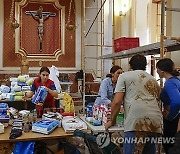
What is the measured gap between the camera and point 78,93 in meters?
7.62

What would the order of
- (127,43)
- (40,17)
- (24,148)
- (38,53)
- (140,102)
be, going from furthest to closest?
(38,53)
(40,17)
(127,43)
(24,148)
(140,102)

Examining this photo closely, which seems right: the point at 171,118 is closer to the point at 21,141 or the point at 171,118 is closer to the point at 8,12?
the point at 21,141

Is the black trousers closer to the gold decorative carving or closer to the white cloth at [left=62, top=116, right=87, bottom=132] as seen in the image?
the white cloth at [left=62, top=116, right=87, bottom=132]

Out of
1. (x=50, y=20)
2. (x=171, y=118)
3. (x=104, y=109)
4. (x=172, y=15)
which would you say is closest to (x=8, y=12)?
(x=50, y=20)

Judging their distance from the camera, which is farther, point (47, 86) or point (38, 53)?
point (38, 53)

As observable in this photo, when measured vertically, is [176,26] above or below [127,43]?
above

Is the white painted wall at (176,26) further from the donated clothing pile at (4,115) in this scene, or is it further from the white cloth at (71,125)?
the donated clothing pile at (4,115)

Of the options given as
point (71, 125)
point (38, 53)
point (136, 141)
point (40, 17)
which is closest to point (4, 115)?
point (71, 125)

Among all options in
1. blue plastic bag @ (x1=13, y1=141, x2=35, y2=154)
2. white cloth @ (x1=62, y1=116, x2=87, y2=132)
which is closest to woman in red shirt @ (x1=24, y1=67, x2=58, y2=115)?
white cloth @ (x1=62, y1=116, x2=87, y2=132)

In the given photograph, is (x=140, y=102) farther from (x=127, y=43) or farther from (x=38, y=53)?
(x=38, y=53)

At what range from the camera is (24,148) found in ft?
7.80

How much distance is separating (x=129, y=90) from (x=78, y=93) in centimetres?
535

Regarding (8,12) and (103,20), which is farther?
(8,12)

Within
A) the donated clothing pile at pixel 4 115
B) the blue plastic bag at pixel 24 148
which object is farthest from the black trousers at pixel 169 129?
the donated clothing pile at pixel 4 115
